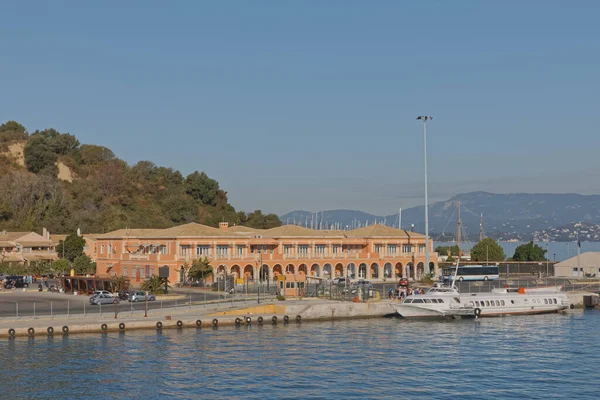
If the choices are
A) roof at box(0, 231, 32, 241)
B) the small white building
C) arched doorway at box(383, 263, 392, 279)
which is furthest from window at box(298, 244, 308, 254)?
roof at box(0, 231, 32, 241)

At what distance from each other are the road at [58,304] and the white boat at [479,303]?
2016cm

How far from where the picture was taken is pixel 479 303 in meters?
74.1

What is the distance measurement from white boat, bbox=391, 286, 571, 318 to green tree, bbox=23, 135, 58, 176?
126 meters

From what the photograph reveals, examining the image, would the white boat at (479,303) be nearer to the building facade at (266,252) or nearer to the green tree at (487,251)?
the building facade at (266,252)

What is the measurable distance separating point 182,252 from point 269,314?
1263 inches

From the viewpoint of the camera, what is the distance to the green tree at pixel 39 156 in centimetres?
17850

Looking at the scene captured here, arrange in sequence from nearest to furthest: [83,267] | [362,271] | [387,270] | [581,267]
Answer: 1. [362,271]
2. [83,267]
3. [581,267]
4. [387,270]

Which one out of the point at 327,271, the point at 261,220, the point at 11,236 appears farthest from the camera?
the point at 261,220

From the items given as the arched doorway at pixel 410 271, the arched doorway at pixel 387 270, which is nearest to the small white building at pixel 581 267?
the arched doorway at pixel 410 271

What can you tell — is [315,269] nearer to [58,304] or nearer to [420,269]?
[420,269]

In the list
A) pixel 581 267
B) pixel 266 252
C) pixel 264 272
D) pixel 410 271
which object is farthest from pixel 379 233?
pixel 581 267

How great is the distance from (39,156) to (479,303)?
131413mm

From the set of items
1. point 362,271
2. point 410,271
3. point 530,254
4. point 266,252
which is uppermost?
point 266,252

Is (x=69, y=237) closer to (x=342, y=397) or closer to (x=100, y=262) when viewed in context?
(x=100, y=262)
